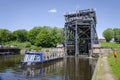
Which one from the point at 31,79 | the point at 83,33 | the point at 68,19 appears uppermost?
the point at 68,19

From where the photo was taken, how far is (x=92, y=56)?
82125 millimetres

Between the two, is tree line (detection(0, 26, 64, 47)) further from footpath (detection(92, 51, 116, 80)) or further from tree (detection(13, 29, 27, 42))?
footpath (detection(92, 51, 116, 80))

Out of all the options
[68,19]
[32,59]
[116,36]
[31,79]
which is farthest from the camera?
[116,36]

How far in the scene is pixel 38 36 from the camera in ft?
436

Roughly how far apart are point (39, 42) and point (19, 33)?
47108mm

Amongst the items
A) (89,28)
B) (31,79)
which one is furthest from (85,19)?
(31,79)

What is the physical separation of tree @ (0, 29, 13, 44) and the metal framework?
217 feet

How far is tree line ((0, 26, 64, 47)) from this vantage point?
131 m

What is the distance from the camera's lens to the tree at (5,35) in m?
154

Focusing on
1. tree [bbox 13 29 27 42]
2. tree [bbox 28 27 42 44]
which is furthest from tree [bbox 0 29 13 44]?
tree [bbox 28 27 42 44]

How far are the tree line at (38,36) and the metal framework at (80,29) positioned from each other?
29.4 m

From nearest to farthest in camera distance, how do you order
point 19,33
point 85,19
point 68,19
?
point 85,19 → point 68,19 → point 19,33

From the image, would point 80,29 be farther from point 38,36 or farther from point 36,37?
point 36,37

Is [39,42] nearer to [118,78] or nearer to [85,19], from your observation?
[85,19]
